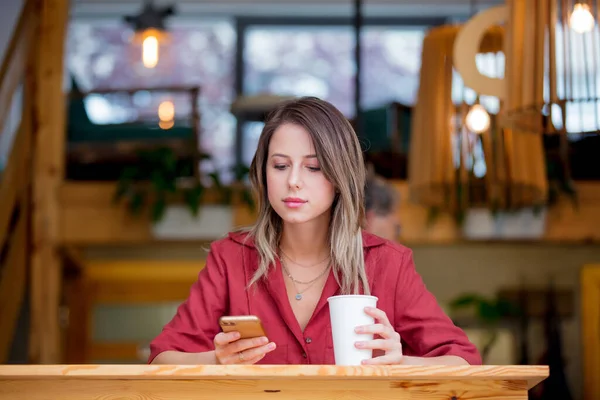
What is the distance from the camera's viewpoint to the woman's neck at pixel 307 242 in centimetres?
194

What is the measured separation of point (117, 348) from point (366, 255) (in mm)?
7060

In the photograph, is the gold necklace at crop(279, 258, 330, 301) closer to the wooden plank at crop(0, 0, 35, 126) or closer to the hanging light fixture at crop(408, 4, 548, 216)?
the hanging light fixture at crop(408, 4, 548, 216)

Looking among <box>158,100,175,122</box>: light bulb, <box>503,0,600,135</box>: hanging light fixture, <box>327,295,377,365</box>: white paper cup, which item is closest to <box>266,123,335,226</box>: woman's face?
<box>327,295,377,365</box>: white paper cup

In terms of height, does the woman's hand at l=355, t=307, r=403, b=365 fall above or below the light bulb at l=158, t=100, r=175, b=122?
below

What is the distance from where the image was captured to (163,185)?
20.6ft

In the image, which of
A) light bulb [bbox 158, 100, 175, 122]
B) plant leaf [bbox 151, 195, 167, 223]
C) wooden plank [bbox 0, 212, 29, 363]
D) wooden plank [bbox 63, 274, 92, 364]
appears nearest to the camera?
wooden plank [bbox 0, 212, 29, 363]

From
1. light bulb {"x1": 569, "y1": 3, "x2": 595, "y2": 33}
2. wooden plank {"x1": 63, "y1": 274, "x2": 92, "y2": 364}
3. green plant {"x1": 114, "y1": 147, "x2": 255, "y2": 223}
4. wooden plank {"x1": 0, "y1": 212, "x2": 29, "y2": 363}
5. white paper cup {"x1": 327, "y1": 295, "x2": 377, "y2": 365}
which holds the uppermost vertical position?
light bulb {"x1": 569, "y1": 3, "x2": 595, "y2": 33}

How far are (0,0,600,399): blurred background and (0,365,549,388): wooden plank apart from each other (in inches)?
34.9

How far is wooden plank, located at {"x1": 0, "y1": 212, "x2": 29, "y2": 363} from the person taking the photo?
18.4ft

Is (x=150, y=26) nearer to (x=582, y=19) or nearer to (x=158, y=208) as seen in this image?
(x=158, y=208)

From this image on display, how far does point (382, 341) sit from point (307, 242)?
48 cm

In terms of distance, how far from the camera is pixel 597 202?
6.55m

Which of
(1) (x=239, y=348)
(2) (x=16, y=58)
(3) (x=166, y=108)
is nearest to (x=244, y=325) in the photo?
(1) (x=239, y=348)

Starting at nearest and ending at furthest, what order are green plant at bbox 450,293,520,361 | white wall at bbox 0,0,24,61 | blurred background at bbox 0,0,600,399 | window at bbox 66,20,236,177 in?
1. blurred background at bbox 0,0,600,399
2. white wall at bbox 0,0,24,61
3. green plant at bbox 450,293,520,361
4. window at bbox 66,20,236,177
